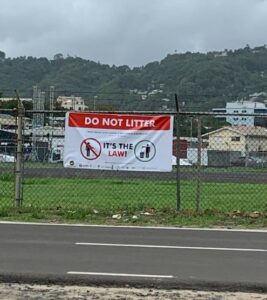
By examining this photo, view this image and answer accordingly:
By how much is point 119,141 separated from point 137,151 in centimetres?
43

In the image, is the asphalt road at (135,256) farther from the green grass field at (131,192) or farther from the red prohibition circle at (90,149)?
the green grass field at (131,192)

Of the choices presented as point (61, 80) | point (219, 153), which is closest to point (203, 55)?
point (61, 80)

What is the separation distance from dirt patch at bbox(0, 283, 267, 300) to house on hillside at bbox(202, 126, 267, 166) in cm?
972

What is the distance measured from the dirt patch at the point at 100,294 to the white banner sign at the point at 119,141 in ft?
21.8

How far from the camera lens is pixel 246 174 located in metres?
17.9

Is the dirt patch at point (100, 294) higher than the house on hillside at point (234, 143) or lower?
lower

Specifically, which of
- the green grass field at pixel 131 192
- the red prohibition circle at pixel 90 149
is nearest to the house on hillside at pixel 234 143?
the green grass field at pixel 131 192

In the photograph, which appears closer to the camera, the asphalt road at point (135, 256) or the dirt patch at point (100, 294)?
the dirt patch at point (100, 294)

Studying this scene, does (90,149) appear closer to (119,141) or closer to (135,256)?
(119,141)

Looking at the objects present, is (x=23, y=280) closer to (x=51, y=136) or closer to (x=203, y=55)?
(x=51, y=136)

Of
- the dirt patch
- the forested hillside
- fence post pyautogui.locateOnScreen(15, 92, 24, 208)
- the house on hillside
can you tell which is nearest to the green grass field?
the house on hillside

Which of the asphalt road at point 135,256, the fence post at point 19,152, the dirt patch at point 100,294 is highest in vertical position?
the fence post at point 19,152

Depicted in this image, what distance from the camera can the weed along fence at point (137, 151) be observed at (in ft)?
43.2

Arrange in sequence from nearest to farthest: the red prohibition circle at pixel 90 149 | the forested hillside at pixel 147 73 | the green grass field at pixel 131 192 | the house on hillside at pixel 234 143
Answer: the red prohibition circle at pixel 90 149
the house on hillside at pixel 234 143
the green grass field at pixel 131 192
the forested hillside at pixel 147 73
